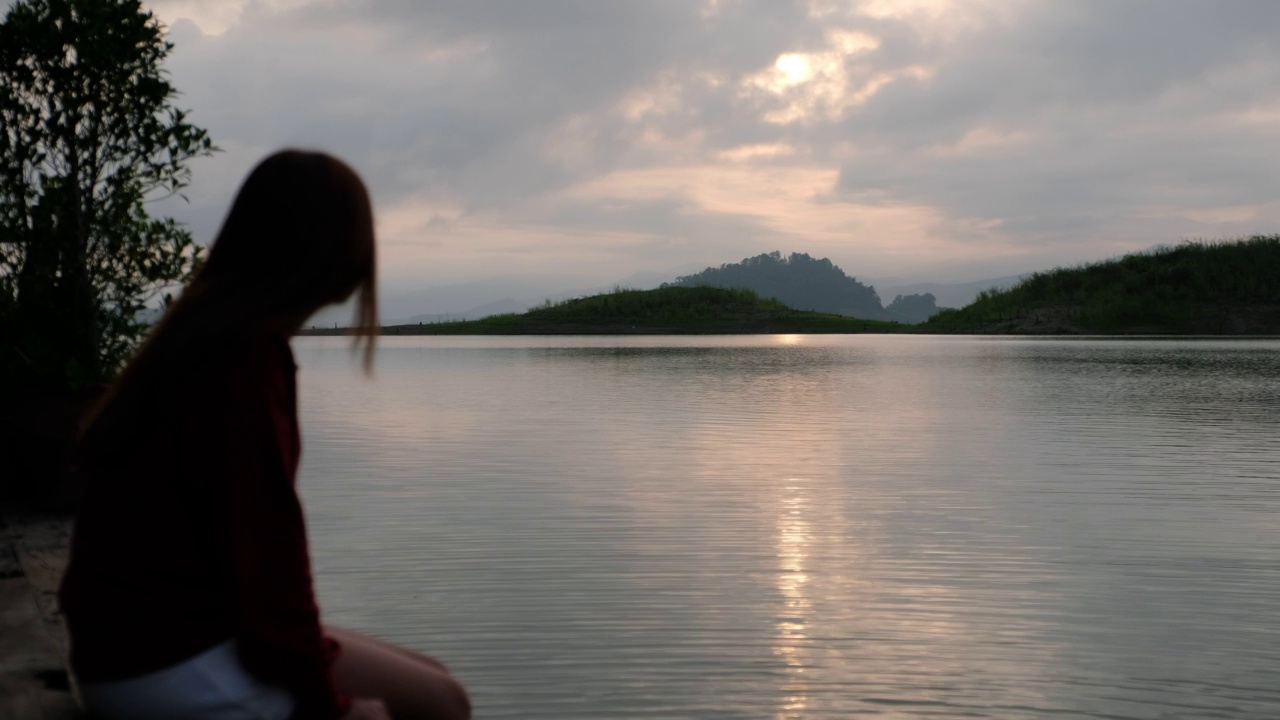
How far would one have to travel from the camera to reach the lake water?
407cm

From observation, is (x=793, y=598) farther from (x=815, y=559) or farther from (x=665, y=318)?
(x=665, y=318)

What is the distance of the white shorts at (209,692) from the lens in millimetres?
1812

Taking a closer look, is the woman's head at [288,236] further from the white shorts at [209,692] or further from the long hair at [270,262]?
the white shorts at [209,692]

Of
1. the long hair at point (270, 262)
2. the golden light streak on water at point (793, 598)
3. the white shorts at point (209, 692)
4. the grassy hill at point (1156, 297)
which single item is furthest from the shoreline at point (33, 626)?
the grassy hill at point (1156, 297)

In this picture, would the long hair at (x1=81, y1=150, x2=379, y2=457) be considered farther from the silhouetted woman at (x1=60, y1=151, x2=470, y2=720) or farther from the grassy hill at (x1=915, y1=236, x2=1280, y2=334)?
the grassy hill at (x1=915, y1=236, x2=1280, y2=334)

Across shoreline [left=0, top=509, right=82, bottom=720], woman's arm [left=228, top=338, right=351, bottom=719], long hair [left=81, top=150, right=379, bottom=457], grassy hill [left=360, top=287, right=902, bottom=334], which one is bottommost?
shoreline [left=0, top=509, right=82, bottom=720]

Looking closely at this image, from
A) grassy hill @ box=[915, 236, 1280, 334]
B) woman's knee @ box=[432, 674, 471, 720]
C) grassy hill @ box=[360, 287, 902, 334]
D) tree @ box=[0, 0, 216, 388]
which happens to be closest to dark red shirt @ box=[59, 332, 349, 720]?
woman's knee @ box=[432, 674, 471, 720]

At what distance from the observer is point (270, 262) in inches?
73.9

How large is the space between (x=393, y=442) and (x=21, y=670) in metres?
8.16

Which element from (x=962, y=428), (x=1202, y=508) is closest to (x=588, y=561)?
(x=1202, y=508)

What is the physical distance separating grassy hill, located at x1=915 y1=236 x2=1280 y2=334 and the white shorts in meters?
55.5

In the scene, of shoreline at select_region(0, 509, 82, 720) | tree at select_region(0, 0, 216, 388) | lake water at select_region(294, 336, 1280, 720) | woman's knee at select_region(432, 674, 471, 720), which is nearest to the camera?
woman's knee at select_region(432, 674, 471, 720)

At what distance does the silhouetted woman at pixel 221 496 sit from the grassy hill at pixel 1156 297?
5544cm

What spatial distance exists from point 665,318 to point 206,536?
62885mm
